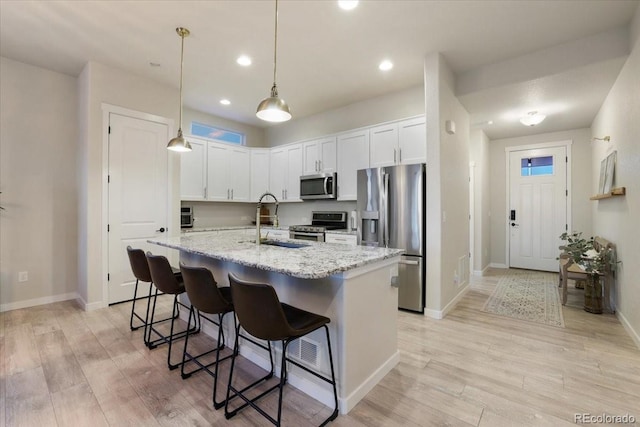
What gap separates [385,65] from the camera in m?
3.58

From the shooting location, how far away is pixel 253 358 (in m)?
2.34

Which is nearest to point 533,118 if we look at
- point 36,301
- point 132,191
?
point 132,191

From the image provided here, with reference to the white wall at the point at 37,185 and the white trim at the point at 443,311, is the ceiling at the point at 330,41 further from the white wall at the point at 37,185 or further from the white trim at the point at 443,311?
the white trim at the point at 443,311

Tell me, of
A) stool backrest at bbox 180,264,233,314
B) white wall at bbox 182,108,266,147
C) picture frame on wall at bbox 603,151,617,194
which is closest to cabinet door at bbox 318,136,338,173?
white wall at bbox 182,108,266,147

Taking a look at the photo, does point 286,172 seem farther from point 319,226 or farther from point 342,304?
point 342,304

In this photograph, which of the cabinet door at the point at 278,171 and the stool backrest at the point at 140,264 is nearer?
the stool backrest at the point at 140,264

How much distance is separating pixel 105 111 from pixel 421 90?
414cm

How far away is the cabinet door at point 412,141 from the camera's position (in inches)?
149

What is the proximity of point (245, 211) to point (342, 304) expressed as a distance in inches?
183

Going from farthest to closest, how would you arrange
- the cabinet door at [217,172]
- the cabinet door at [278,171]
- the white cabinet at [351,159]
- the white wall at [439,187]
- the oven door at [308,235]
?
the cabinet door at [278,171], the cabinet door at [217,172], the white cabinet at [351,159], the oven door at [308,235], the white wall at [439,187]

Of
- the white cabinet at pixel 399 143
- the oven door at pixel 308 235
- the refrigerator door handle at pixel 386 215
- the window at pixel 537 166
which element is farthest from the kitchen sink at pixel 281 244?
the window at pixel 537 166

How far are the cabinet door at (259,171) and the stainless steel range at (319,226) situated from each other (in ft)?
3.84

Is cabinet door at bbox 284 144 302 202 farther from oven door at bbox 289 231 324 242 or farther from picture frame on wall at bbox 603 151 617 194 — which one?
picture frame on wall at bbox 603 151 617 194

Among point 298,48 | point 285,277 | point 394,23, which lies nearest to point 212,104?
point 298,48
